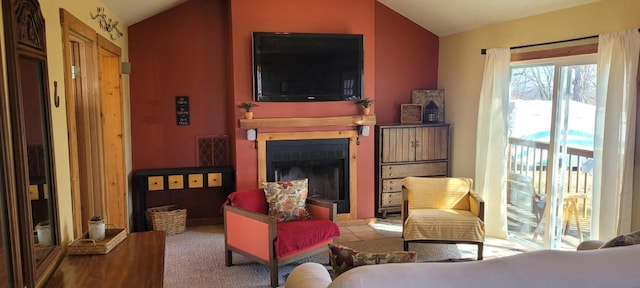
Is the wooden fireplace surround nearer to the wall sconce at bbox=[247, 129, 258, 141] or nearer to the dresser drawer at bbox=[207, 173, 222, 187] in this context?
the wall sconce at bbox=[247, 129, 258, 141]

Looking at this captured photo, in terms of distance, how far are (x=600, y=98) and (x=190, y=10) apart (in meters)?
4.23

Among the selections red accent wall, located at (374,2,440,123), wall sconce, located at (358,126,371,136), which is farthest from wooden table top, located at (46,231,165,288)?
red accent wall, located at (374,2,440,123)

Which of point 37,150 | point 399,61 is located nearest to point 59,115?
point 37,150

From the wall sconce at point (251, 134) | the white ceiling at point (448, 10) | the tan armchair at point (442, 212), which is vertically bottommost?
the tan armchair at point (442, 212)

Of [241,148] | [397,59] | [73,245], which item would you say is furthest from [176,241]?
[397,59]

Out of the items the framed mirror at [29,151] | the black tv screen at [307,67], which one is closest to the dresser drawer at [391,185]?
the black tv screen at [307,67]

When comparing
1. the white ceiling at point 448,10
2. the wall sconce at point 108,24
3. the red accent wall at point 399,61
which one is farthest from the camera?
the red accent wall at point 399,61

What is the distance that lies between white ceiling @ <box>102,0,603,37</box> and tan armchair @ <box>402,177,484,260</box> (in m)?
1.74

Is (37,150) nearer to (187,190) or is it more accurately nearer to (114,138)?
(114,138)

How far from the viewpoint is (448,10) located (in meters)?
5.11

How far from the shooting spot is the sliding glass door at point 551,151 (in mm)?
4000

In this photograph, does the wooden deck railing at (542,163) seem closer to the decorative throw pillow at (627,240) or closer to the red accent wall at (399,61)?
the red accent wall at (399,61)

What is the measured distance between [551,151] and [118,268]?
3.80 m

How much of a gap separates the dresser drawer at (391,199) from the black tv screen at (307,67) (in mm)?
1315
